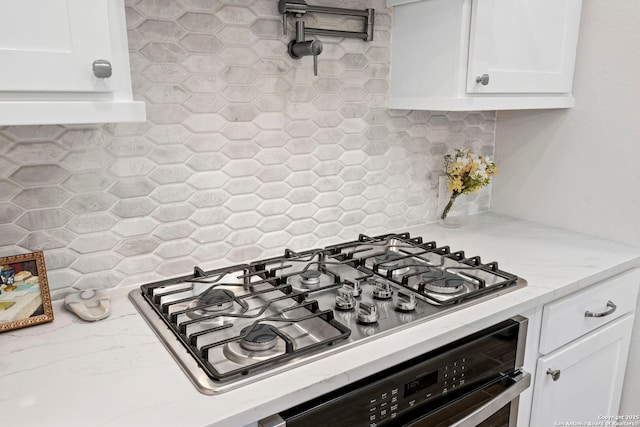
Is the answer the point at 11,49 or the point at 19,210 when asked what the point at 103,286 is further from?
the point at 11,49

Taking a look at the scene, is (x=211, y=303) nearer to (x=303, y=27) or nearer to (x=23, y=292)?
(x=23, y=292)

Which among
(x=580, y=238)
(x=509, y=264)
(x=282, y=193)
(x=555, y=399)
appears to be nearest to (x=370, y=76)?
(x=282, y=193)

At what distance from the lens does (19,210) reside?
49.7 inches

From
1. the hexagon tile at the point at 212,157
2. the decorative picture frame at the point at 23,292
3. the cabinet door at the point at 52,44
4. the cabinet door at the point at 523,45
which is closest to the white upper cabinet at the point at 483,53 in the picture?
the cabinet door at the point at 523,45

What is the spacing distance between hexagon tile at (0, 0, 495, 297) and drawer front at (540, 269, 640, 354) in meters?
0.71

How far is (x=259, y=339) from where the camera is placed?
1088mm

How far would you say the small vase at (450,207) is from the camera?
2.04 meters

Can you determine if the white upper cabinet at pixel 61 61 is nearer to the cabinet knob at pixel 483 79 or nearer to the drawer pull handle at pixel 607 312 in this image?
the cabinet knob at pixel 483 79

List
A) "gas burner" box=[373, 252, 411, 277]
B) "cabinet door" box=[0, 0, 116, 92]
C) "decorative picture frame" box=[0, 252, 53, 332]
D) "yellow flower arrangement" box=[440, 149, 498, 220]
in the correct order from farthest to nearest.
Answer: "yellow flower arrangement" box=[440, 149, 498, 220]
"gas burner" box=[373, 252, 411, 277]
"decorative picture frame" box=[0, 252, 53, 332]
"cabinet door" box=[0, 0, 116, 92]

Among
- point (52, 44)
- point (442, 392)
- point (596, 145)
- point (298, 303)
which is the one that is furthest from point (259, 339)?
point (596, 145)

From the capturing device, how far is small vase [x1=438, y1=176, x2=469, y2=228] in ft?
6.68

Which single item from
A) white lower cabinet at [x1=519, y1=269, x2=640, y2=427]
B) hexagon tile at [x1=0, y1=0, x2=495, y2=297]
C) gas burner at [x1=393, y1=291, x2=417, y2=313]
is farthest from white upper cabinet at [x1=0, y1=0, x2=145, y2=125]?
white lower cabinet at [x1=519, y1=269, x2=640, y2=427]

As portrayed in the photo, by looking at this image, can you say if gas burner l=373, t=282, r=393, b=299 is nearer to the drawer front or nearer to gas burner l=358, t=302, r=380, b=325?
gas burner l=358, t=302, r=380, b=325

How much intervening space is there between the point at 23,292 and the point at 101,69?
2.01 feet
